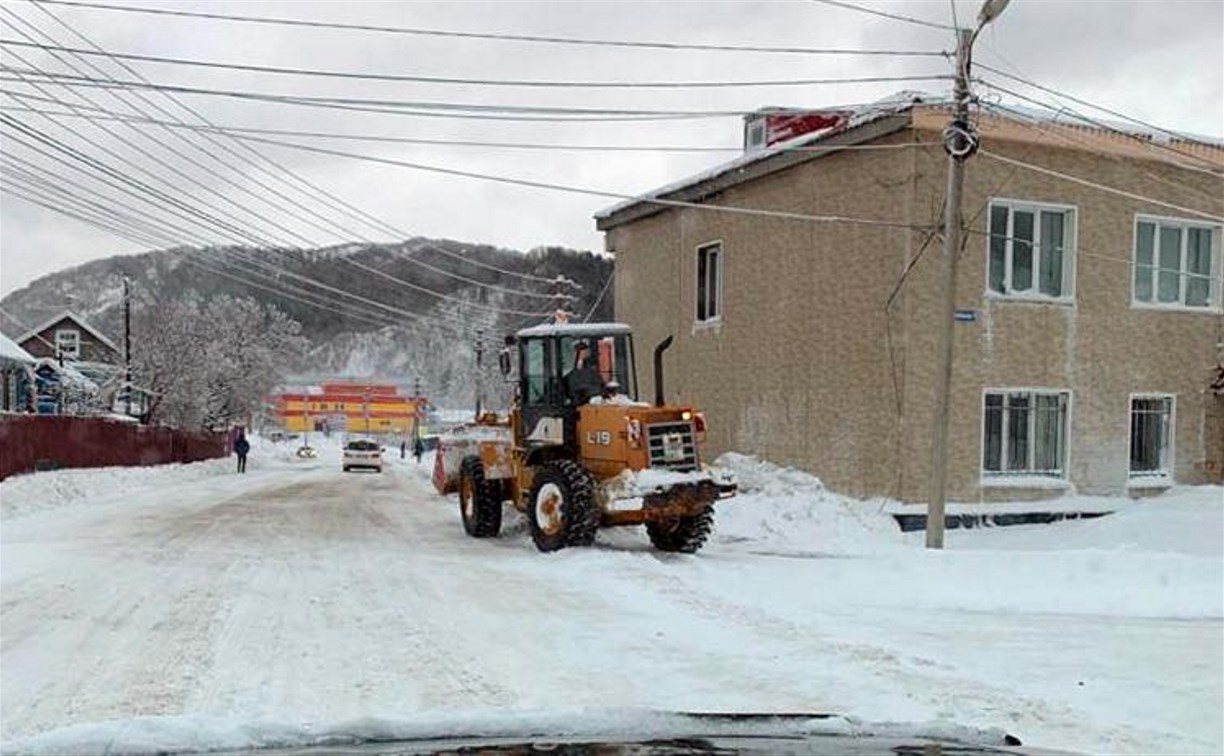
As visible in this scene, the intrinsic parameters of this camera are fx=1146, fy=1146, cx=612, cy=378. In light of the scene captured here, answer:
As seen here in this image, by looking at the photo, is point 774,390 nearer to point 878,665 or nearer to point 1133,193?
point 1133,193

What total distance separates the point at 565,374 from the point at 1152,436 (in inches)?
415

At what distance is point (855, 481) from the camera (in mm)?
18297

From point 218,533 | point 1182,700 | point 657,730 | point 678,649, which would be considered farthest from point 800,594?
point 218,533

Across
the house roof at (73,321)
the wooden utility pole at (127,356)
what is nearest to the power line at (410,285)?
the wooden utility pole at (127,356)

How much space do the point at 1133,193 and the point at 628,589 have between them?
1222 centimetres

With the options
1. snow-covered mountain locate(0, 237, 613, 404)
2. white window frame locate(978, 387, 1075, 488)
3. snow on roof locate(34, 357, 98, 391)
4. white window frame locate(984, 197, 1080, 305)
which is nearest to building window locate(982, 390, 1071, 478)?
white window frame locate(978, 387, 1075, 488)

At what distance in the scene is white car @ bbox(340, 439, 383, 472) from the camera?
168 ft

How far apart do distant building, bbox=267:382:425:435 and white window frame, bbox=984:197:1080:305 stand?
95.3 m

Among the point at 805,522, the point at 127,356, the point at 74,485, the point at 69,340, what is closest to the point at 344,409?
the point at 69,340

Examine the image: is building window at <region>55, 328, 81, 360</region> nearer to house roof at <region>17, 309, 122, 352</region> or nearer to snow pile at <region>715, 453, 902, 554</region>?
house roof at <region>17, 309, 122, 352</region>

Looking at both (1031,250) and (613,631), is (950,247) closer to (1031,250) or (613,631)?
(1031,250)

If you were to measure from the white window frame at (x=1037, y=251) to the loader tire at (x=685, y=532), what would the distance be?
6631 millimetres

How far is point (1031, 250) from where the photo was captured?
1825 centimetres

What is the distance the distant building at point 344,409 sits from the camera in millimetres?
112375
